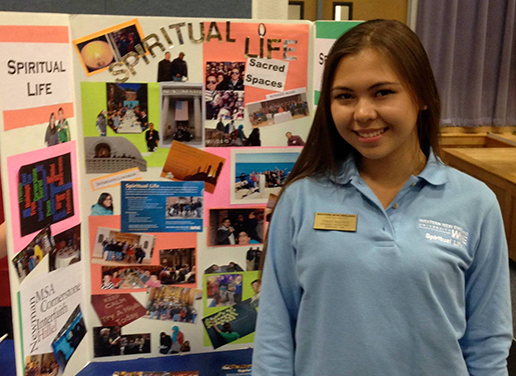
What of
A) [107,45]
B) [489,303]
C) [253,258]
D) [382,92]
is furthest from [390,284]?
[107,45]

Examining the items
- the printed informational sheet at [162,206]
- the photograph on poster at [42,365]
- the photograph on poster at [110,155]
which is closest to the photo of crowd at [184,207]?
the printed informational sheet at [162,206]

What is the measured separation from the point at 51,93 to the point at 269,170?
0.60 m

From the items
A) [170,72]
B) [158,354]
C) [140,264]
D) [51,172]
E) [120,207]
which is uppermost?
[170,72]

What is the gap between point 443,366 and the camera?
99cm

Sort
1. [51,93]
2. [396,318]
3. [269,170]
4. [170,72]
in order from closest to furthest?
[396,318], [51,93], [170,72], [269,170]

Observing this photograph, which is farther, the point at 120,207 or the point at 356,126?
the point at 120,207

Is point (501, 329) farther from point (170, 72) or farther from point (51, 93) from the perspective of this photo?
point (51, 93)

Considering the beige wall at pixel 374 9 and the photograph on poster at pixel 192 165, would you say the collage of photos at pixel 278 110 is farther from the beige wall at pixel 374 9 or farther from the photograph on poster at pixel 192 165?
the beige wall at pixel 374 9

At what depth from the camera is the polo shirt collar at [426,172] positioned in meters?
1.03

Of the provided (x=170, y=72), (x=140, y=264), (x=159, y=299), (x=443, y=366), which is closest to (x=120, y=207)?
(x=140, y=264)

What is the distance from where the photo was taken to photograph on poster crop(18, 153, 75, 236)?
1.13 m

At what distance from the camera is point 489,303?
40.0 inches

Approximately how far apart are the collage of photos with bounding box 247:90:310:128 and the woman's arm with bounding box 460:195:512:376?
598 mm

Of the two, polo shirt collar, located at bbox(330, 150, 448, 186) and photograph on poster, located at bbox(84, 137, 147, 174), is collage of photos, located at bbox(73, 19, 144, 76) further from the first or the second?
polo shirt collar, located at bbox(330, 150, 448, 186)
